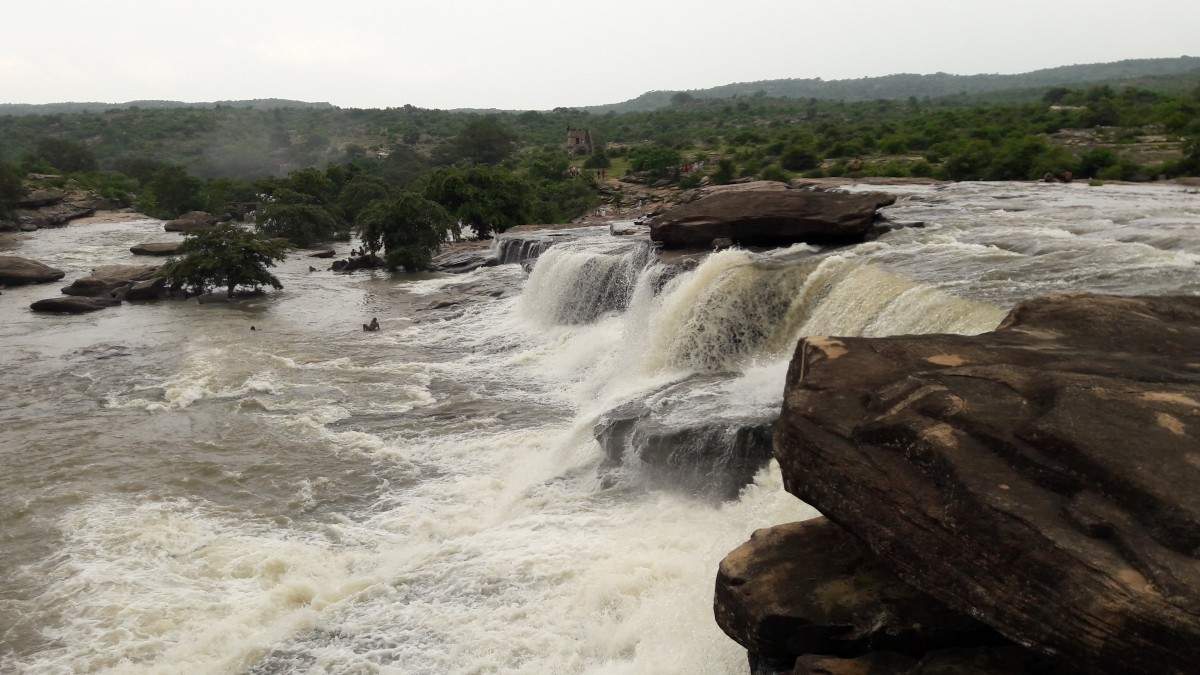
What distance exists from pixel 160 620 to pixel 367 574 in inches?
78.2

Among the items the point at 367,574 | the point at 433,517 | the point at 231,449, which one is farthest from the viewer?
the point at 231,449

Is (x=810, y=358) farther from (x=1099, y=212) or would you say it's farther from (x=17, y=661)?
(x=1099, y=212)

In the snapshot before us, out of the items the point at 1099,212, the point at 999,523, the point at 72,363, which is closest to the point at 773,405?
the point at 999,523

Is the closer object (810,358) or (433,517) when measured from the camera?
(810,358)

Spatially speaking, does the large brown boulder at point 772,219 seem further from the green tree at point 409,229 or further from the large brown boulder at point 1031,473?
the green tree at point 409,229

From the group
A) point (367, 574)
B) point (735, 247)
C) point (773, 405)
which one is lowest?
point (367, 574)

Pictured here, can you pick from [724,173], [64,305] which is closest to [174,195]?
[64,305]

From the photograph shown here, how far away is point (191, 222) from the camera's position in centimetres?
4672

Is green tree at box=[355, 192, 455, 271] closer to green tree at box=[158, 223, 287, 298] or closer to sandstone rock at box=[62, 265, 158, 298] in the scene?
green tree at box=[158, 223, 287, 298]

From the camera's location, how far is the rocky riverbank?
11.4 feet

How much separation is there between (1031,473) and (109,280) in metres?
30.3

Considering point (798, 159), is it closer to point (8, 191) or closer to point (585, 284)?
point (585, 284)

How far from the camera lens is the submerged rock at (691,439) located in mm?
9008

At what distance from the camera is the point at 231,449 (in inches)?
487
